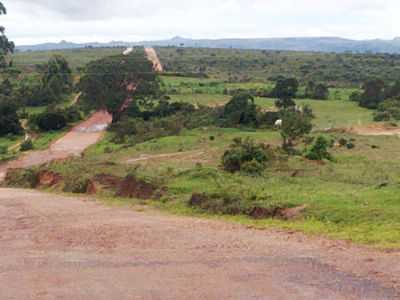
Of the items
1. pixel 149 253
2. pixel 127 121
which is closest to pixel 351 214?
pixel 149 253

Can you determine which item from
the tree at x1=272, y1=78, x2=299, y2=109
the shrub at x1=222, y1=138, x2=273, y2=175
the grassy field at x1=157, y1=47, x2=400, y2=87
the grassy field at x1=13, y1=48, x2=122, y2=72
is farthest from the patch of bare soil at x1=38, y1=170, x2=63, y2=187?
the grassy field at x1=13, y1=48, x2=122, y2=72

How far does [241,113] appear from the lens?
3703cm

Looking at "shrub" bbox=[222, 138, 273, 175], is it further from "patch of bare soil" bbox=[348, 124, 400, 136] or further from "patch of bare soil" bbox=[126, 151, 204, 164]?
Answer: "patch of bare soil" bbox=[348, 124, 400, 136]

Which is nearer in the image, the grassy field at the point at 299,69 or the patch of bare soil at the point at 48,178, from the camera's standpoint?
the patch of bare soil at the point at 48,178

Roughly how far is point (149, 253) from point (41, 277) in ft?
5.75

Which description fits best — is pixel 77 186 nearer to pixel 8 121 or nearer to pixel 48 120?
pixel 8 121

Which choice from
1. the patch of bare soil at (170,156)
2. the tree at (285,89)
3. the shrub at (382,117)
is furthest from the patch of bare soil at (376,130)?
the tree at (285,89)

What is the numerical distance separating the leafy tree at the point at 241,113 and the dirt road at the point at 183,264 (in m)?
25.7

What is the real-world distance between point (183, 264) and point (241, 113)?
94.9 feet

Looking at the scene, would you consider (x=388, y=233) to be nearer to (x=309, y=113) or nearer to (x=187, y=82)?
(x=309, y=113)

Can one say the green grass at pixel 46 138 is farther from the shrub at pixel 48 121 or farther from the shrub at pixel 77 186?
the shrub at pixel 77 186

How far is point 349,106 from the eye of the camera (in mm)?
47469

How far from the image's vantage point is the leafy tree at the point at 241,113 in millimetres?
37031

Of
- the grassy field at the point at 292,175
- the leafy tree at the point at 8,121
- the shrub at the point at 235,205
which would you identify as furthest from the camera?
the leafy tree at the point at 8,121
